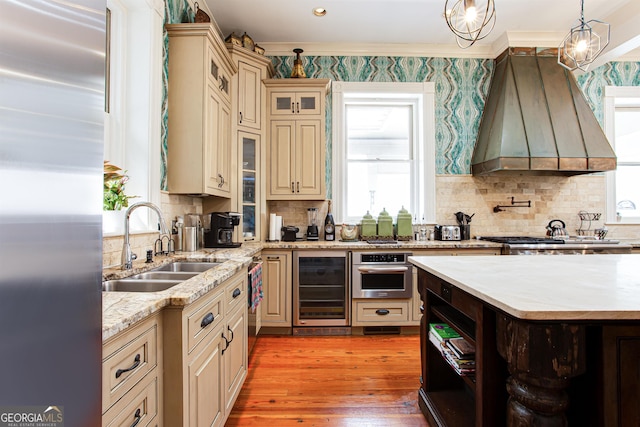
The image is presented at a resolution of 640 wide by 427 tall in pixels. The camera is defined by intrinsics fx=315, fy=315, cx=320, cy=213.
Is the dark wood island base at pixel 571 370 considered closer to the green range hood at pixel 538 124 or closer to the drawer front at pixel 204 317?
the drawer front at pixel 204 317

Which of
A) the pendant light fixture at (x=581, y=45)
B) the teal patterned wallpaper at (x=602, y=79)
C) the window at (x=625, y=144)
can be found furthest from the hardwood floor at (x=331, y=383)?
the teal patterned wallpaper at (x=602, y=79)

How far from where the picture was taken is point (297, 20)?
334 centimetres

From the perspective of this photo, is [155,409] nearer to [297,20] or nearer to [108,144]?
[108,144]

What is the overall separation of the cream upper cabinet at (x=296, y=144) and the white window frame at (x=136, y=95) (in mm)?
1455

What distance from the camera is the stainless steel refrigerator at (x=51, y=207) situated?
0.35m

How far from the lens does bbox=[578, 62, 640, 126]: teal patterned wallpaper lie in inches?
154

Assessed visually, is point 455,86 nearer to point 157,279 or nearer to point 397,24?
point 397,24

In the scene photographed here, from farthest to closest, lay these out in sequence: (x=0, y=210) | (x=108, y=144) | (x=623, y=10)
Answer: (x=623, y=10) < (x=108, y=144) < (x=0, y=210)

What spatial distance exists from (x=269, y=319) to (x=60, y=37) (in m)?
3.09

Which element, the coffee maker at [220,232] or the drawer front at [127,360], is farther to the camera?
the coffee maker at [220,232]

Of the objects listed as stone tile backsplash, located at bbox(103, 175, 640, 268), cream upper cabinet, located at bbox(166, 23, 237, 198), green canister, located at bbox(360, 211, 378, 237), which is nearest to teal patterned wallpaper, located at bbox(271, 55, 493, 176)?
stone tile backsplash, located at bbox(103, 175, 640, 268)

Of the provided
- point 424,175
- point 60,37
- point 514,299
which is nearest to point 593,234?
point 424,175

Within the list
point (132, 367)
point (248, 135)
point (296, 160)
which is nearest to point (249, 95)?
point (248, 135)

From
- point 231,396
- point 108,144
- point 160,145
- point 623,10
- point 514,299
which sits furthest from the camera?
point 623,10
